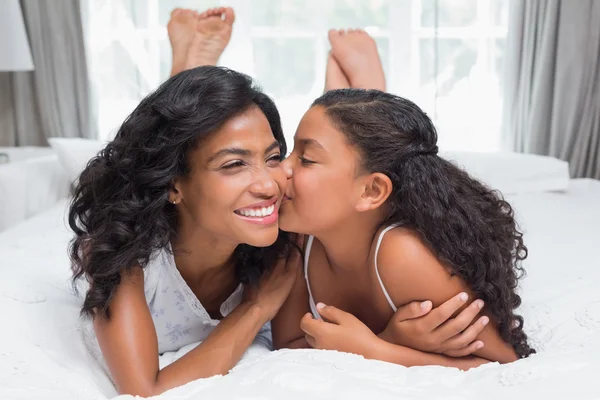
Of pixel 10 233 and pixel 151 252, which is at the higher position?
pixel 151 252

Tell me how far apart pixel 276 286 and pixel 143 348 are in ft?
1.33

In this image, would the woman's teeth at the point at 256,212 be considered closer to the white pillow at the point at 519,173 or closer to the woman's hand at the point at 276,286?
the woman's hand at the point at 276,286

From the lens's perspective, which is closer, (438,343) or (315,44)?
(438,343)

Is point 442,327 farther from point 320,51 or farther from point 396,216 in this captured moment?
point 320,51

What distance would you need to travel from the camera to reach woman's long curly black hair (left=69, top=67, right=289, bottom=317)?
1357mm

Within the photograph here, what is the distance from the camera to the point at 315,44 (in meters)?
3.60

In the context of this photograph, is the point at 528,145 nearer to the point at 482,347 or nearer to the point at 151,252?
the point at 482,347

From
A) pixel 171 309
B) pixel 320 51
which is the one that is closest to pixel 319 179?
pixel 171 309

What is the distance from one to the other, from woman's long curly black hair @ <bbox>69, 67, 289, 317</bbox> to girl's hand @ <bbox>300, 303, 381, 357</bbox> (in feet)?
1.21

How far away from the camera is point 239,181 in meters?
1.35

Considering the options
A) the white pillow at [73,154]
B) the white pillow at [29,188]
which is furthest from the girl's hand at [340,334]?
the white pillow at [29,188]

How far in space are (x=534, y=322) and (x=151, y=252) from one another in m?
0.88

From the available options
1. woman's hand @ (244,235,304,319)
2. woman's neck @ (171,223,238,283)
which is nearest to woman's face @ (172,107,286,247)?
woman's neck @ (171,223,238,283)

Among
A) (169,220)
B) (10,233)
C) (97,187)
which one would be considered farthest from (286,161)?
(10,233)
